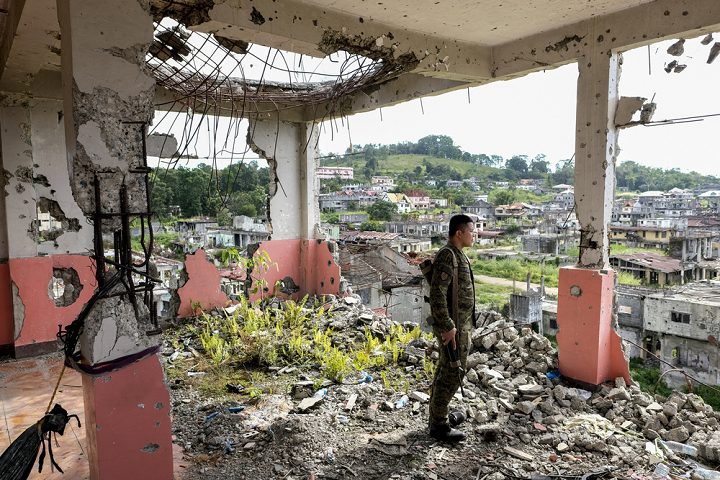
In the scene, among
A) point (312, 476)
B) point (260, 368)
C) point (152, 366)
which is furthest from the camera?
point (260, 368)

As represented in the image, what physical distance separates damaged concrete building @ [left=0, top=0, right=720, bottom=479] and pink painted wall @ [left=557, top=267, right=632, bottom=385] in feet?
0.05

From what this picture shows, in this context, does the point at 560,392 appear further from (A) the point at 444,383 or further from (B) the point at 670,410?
(A) the point at 444,383

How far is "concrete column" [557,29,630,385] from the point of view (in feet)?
12.1

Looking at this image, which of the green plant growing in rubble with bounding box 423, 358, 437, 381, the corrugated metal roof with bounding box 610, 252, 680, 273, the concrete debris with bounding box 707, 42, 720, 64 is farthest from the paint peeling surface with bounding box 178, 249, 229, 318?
the corrugated metal roof with bounding box 610, 252, 680, 273

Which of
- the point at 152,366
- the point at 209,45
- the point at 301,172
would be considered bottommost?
the point at 152,366

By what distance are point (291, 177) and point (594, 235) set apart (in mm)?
4959

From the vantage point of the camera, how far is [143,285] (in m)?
2.26

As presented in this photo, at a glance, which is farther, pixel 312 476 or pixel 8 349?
pixel 8 349

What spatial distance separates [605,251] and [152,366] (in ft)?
12.1

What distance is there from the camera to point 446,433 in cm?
304

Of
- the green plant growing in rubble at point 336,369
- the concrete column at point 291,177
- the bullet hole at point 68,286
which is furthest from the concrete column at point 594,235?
the bullet hole at point 68,286

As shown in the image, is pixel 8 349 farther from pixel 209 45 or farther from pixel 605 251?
pixel 605 251

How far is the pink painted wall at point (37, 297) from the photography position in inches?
197

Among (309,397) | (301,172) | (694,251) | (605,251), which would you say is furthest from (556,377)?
(694,251)
